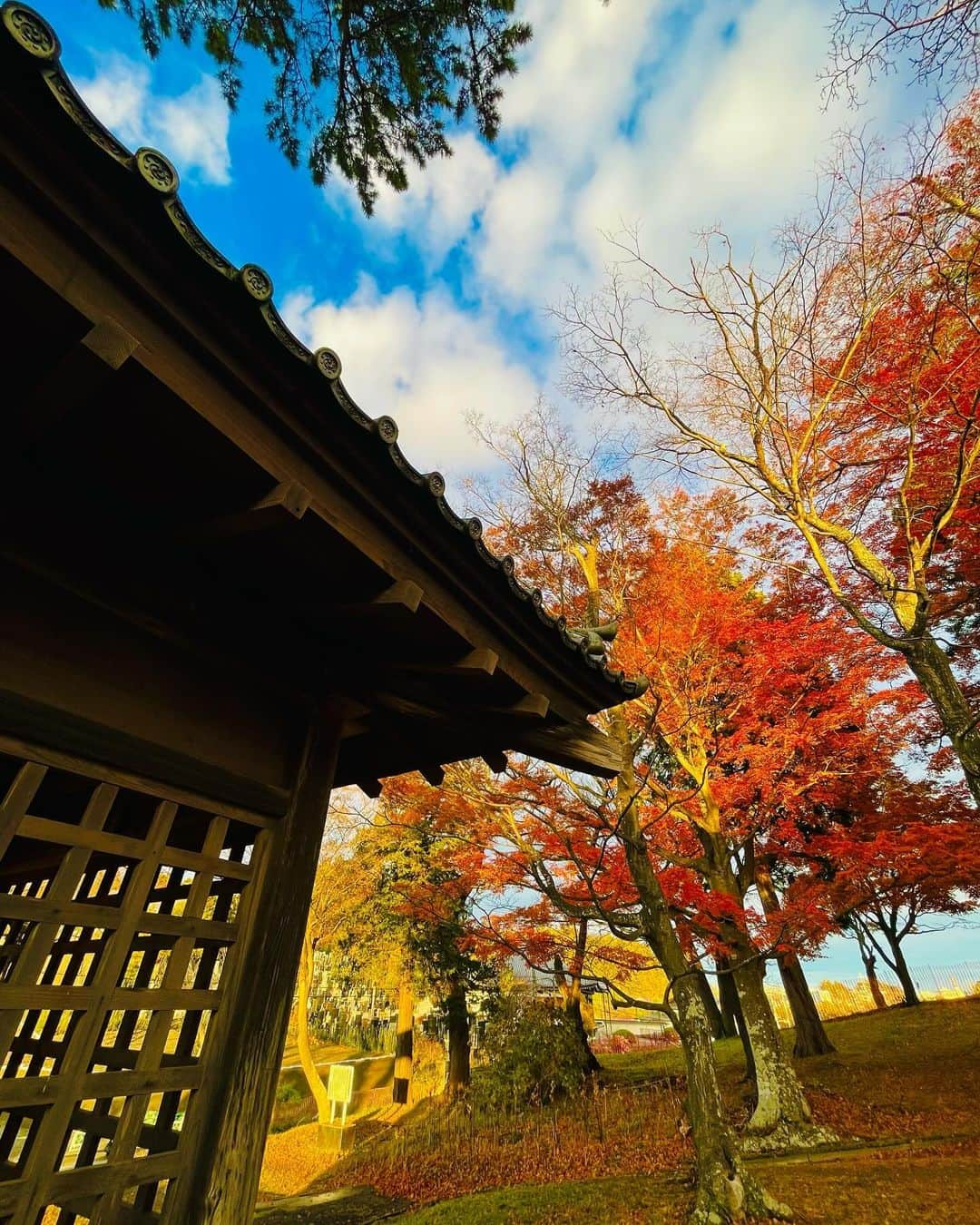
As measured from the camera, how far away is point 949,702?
22.3ft

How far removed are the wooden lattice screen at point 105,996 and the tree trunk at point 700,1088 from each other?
3676mm

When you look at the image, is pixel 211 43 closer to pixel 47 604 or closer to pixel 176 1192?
pixel 47 604

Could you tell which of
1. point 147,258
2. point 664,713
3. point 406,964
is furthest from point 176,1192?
point 406,964

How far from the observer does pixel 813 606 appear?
1497 cm

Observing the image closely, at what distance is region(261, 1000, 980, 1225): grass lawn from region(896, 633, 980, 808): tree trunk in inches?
161

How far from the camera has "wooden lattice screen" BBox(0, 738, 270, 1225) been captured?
1.74 m

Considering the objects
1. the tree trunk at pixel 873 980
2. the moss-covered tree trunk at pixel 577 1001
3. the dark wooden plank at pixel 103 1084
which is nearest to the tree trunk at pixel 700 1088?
the dark wooden plank at pixel 103 1084

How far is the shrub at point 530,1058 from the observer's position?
12.6 metres

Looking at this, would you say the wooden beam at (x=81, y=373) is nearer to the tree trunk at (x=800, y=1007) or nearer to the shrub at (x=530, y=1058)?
the shrub at (x=530, y=1058)

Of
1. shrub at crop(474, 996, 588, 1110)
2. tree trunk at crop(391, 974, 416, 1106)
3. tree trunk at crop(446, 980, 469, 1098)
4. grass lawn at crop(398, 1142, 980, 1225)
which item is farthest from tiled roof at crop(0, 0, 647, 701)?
tree trunk at crop(391, 974, 416, 1106)

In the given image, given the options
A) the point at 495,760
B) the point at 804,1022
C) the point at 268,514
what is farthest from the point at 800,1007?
the point at 268,514

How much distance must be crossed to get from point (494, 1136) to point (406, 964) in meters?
4.52

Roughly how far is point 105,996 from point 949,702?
8.10 metres

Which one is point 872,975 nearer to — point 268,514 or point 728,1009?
point 728,1009
